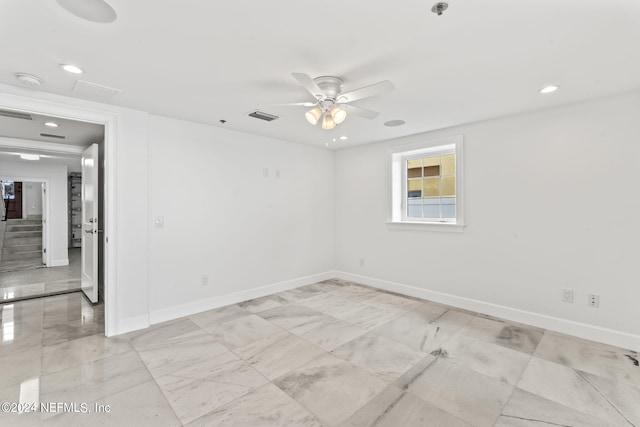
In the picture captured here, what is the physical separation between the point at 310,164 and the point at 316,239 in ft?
4.29

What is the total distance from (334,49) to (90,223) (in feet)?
13.5

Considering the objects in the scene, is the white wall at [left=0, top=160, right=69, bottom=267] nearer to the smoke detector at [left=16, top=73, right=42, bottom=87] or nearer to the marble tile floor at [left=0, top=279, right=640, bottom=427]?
the marble tile floor at [left=0, top=279, right=640, bottom=427]

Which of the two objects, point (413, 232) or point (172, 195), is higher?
point (172, 195)

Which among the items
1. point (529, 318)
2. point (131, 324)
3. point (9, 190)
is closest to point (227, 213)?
point (131, 324)

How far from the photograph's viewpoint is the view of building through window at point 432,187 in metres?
4.04

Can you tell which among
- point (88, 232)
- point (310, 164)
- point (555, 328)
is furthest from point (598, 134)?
point (88, 232)

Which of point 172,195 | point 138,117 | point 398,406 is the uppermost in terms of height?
point 138,117

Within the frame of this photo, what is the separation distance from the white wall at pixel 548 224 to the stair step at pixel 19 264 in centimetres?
771

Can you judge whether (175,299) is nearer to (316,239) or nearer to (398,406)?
(316,239)

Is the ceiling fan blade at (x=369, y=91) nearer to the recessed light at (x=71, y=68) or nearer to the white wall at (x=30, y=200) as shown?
the recessed light at (x=71, y=68)

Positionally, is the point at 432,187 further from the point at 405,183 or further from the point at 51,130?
the point at 51,130

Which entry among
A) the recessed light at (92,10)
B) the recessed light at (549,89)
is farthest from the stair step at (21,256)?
the recessed light at (549,89)

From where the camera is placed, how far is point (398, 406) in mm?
1924

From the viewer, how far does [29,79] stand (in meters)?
2.34
